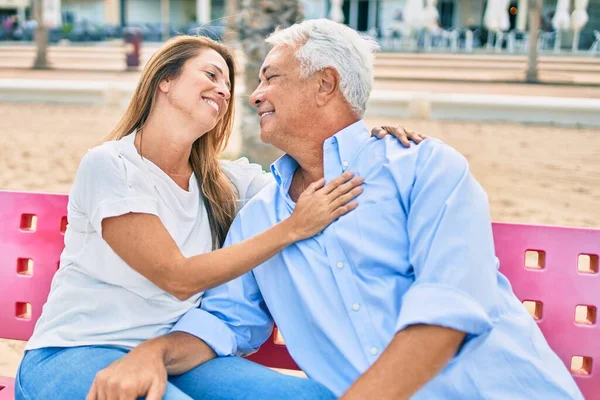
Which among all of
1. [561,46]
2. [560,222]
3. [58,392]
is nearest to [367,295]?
[58,392]

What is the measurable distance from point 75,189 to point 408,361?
1.08 m

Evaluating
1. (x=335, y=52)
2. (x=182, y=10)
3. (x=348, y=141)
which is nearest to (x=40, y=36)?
(x=335, y=52)

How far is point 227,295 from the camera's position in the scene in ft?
7.44

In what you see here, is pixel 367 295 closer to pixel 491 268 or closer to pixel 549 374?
pixel 491 268

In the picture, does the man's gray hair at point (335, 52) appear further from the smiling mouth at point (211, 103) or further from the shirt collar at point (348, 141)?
the smiling mouth at point (211, 103)

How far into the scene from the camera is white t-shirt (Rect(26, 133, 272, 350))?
2.05 metres

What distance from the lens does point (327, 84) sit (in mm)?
2219

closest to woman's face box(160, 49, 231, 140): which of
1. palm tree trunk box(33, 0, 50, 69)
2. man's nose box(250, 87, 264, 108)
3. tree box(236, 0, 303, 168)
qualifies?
man's nose box(250, 87, 264, 108)

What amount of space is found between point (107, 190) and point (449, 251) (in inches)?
37.4

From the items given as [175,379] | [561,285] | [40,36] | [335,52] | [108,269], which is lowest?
[40,36]

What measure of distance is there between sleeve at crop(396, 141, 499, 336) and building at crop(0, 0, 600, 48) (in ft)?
60.4

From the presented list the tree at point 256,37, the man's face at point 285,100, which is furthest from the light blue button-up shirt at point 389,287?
the tree at point 256,37

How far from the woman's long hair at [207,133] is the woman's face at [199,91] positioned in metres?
0.03

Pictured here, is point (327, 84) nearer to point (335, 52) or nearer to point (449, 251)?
point (335, 52)
